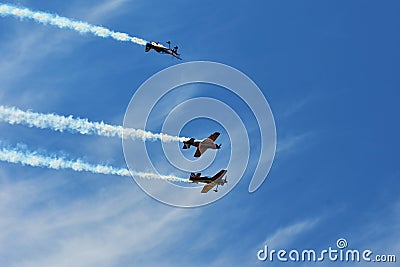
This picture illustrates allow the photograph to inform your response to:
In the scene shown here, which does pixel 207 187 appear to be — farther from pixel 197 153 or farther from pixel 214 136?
pixel 214 136

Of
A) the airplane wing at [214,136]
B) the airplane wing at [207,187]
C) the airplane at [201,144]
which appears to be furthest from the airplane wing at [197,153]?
the airplane wing at [207,187]

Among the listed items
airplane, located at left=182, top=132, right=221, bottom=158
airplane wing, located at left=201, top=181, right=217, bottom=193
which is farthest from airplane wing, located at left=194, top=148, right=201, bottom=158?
airplane wing, located at left=201, top=181, right=217, bottom=193

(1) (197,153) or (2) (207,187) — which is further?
(2) (207,187)

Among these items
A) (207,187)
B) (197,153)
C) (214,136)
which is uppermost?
(214,136)

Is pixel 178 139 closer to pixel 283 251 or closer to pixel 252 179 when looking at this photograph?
pixel 252 179

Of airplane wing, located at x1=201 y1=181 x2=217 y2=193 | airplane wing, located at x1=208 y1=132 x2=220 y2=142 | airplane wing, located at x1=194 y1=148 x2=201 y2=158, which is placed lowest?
airplane wing, located at x1=201 y1=181 x2=217 y2=193

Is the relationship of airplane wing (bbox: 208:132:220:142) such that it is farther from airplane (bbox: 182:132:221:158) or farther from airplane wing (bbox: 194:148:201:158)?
airplane wing (bbox: 194:148:201:158)

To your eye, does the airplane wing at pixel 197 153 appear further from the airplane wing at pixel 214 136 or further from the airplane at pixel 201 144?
the airplane wing at pixel 214 136

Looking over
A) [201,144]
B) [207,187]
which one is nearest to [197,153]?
[201,144]

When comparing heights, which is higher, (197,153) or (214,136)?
(214,136)

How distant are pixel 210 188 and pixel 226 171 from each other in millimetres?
3439

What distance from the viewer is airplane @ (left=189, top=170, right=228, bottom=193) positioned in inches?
6708

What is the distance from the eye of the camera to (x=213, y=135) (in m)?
172

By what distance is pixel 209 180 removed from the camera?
171250 millimetres
